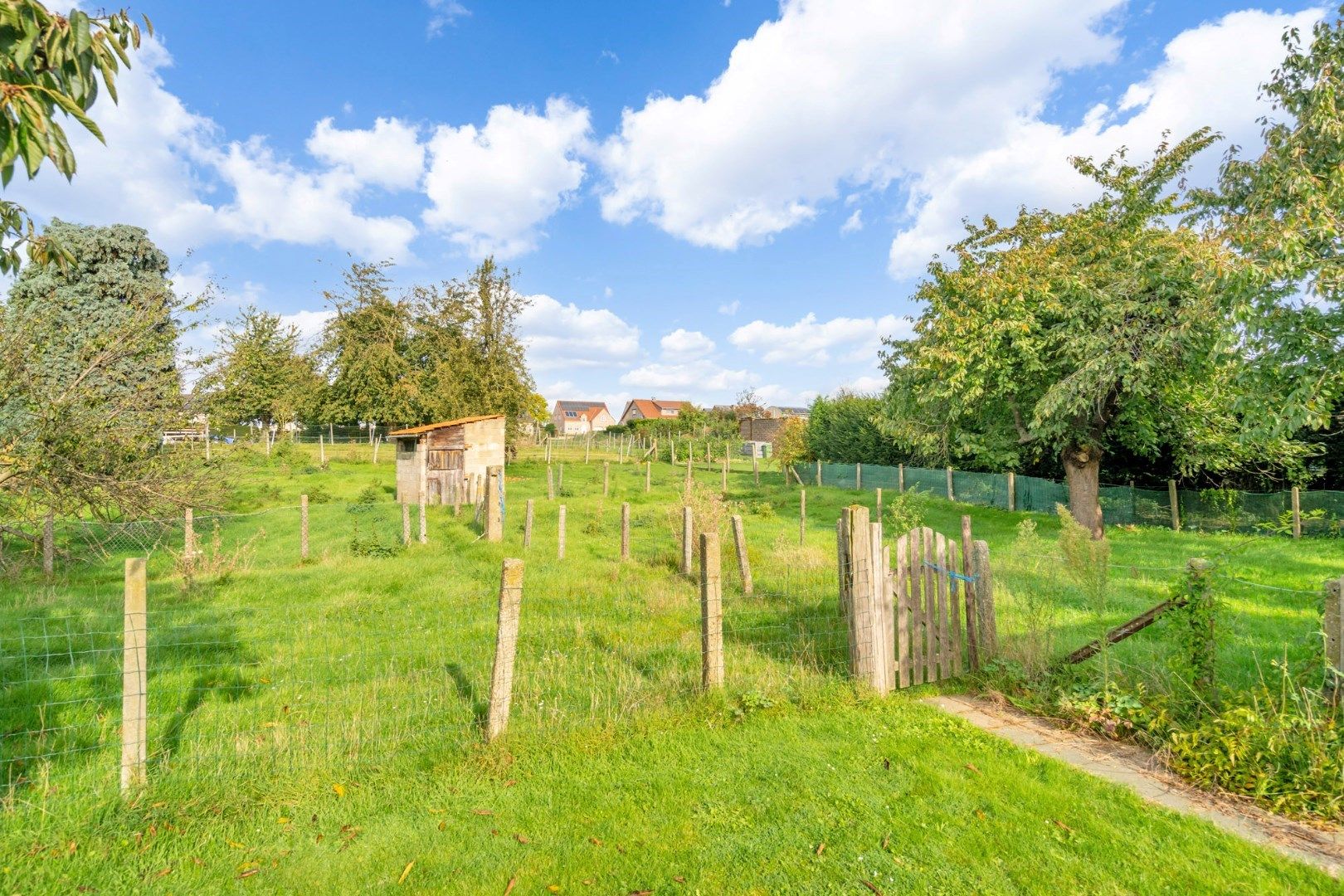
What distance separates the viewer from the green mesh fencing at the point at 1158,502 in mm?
14438

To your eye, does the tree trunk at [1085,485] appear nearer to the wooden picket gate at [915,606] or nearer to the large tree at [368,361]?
the wooden picket gate at [915,606]

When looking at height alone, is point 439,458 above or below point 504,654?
above

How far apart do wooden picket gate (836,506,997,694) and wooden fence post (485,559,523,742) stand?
2731 millimetres

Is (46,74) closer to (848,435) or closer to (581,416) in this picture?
(848,435)

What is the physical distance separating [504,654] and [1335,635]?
518 cm

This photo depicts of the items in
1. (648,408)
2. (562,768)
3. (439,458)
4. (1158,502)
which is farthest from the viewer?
(648,408)

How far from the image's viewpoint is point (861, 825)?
3426 millimetres

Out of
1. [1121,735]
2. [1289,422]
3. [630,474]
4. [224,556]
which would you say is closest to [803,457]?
[630,474]

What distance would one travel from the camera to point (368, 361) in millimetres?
32312

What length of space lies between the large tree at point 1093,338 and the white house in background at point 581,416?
84.9m

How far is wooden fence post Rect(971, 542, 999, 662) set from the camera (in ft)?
18.1

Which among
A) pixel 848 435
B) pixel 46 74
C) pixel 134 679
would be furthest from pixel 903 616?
pixel 848 435

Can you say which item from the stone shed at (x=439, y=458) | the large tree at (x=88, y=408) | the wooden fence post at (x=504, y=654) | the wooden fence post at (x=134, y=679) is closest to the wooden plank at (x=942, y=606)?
the wooden fence post at (x=504, y=654)

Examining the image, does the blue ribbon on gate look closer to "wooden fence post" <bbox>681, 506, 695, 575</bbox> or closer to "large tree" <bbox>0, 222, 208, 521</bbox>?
"wooden fence post" <bbox>681, 506, 695, 575</bbox>
